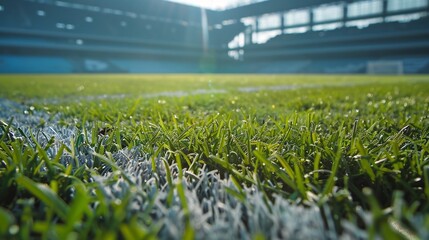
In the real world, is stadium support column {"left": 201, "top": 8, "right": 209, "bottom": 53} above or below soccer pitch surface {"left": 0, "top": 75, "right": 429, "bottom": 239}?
above

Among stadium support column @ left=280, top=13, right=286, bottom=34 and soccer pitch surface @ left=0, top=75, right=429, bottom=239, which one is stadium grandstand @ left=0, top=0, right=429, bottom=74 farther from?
soccer pitch surface @ left=0, top=75, right=429, bottom=239

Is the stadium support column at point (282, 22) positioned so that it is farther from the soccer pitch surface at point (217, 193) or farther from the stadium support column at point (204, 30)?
the soccer pitch surface at point (217, 193)

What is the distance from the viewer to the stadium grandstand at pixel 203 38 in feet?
82.9

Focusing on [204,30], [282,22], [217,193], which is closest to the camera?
[217,193]

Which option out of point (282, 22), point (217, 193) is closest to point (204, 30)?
point (282, 22)

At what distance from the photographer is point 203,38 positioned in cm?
3600

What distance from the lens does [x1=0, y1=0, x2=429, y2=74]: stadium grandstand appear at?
25281 mm

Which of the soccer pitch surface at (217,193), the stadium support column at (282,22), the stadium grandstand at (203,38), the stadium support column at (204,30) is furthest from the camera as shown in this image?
the stadium support column at (204,30)

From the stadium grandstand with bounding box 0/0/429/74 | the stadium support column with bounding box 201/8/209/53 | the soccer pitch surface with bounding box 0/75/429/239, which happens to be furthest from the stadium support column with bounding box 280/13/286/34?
the soccer pitch surface with bounding box 0/75/429/239

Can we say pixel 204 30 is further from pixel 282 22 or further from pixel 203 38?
pixel 282 22

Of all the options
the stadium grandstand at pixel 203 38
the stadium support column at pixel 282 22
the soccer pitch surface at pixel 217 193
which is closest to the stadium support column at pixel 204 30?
the stadium grandstand at pixel 203 38

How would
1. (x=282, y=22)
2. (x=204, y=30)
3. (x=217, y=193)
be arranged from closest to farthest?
(x=217, y=193) → (x=282, y=22) → (x=204, y=30)

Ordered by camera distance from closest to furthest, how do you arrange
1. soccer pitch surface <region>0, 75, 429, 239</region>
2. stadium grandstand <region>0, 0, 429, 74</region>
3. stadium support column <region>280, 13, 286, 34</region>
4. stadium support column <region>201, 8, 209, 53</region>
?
soccer pitch surface <region>0, 75, 429, 239</region>
stadium grandstand <region>0, 0, 429, 74</region>
stadium support column <region>280, 13, 286, 34</region>
stadium support column <region>201, 8, 209, 53</region>

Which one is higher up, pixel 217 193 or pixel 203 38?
pixel 203 38
